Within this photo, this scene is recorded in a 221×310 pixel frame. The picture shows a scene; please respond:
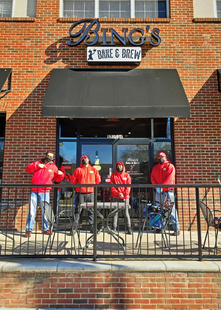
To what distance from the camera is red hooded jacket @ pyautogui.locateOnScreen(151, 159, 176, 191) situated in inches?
225

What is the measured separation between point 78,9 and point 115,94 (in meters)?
3.50

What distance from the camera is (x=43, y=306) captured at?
326 cm

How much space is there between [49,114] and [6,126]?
1866mm

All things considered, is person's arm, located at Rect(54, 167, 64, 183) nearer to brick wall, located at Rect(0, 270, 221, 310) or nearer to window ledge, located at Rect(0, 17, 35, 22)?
brick wall, located at Rect(0, 270, 221, 310)

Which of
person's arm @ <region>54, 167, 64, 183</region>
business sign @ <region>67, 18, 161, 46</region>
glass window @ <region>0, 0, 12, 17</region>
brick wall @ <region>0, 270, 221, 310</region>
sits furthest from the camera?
glass window @ <region>0, 0, 12, 17</region>

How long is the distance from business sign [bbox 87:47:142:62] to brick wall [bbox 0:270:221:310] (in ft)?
18.2

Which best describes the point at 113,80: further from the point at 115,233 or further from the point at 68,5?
the point at 115,233

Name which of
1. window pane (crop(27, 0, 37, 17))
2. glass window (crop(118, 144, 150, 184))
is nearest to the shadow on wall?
glass window (crop(118, 144, 150, 184))

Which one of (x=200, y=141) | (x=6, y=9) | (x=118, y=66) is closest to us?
(x=200, y=141)

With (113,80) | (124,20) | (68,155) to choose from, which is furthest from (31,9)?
(68,155)

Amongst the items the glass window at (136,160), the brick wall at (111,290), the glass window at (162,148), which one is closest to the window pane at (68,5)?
the glass window at (136,160)

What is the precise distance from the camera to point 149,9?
728cm

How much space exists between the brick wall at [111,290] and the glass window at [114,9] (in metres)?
7.20

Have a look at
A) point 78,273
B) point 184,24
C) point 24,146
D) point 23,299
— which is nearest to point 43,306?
point 23,299
